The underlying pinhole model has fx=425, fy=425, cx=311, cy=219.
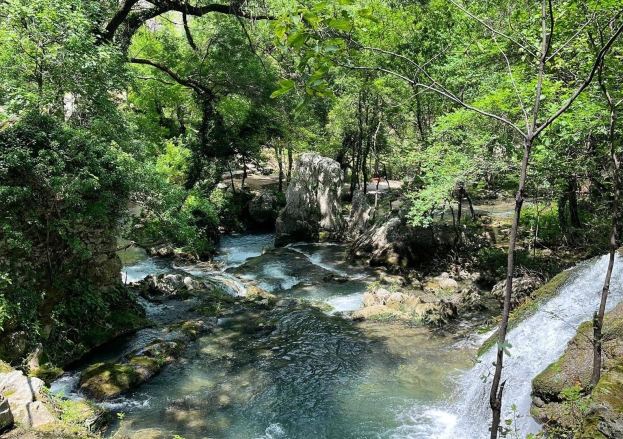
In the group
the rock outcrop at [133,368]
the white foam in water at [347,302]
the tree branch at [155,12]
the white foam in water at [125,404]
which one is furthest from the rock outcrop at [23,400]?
the tree branch at [155,12]

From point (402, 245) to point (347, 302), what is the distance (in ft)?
13.8

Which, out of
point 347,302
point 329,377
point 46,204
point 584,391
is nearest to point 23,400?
point 46,204

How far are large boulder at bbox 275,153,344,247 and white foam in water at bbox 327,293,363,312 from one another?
752 cm

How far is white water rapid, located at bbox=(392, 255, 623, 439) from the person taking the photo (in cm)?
635

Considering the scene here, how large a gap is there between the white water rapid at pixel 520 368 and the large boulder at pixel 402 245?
8.05 meters

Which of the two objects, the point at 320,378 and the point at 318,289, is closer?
the point at 320,378

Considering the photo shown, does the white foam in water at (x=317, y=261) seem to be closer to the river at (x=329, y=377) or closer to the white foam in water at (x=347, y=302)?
the white foam in water at (x=347, y=302)

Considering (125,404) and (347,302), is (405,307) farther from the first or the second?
(125,404)

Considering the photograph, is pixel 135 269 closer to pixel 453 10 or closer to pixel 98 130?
pixel 98 130

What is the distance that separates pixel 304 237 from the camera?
2058 centimetres

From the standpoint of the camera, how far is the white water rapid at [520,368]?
6.35 metres

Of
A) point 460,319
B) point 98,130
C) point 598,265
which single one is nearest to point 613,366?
point 598,265

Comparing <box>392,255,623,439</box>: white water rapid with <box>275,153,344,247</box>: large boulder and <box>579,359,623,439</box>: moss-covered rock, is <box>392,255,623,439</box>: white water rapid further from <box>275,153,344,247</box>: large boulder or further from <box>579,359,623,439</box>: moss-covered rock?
<box>275,153,344,247</box>: large boulder

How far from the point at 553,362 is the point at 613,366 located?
1231 millimetres
